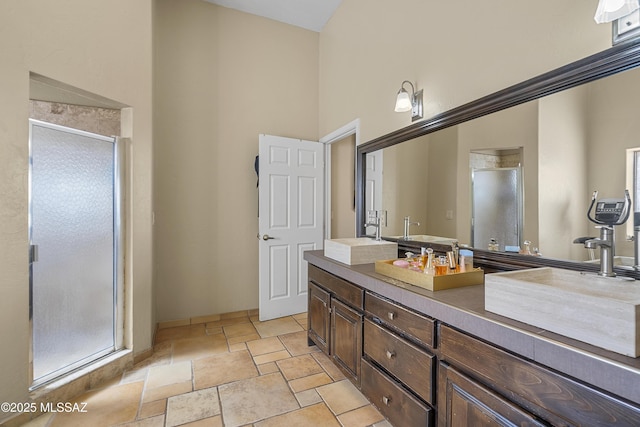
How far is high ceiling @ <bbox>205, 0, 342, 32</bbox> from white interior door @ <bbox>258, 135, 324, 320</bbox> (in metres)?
1.44

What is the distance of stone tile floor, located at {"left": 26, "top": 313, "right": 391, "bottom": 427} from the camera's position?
5.84 feet

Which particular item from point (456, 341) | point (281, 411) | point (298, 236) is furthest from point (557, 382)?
point (298, 236)

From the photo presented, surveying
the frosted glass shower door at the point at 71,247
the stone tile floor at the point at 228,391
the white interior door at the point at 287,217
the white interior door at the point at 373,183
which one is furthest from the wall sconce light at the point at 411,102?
the frosted glass shower door at the point at 71,247

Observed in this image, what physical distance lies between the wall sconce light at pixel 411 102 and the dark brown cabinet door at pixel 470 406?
1637 mm

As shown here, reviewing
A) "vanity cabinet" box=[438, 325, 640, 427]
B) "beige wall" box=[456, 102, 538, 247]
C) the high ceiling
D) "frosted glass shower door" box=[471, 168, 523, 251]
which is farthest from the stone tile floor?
the high ceiling

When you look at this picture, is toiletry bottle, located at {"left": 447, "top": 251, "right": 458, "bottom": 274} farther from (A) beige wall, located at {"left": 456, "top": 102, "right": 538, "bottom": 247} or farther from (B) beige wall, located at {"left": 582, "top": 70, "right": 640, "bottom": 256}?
(B) beige wall, located at {"left": 582, "top": 70, "right": 640, "bottom": 256}

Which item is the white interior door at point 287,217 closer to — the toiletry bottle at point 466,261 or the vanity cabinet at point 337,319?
the vanity cabinet at point 337,319

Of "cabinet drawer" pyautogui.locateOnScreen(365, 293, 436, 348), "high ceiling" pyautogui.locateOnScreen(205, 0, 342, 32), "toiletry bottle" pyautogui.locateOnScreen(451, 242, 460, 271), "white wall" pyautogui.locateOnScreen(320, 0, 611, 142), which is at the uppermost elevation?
"high ceiling" pyautogui.locateOnScreen(205, 0, 342, 32)

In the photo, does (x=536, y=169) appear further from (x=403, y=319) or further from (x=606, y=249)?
(x=403, y=319)

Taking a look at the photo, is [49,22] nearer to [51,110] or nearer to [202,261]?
[51,110]

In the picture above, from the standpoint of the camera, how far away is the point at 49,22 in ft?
6.04

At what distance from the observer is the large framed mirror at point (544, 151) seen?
3.87 ft

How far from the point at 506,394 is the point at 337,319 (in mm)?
1189

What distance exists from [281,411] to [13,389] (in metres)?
1.52
